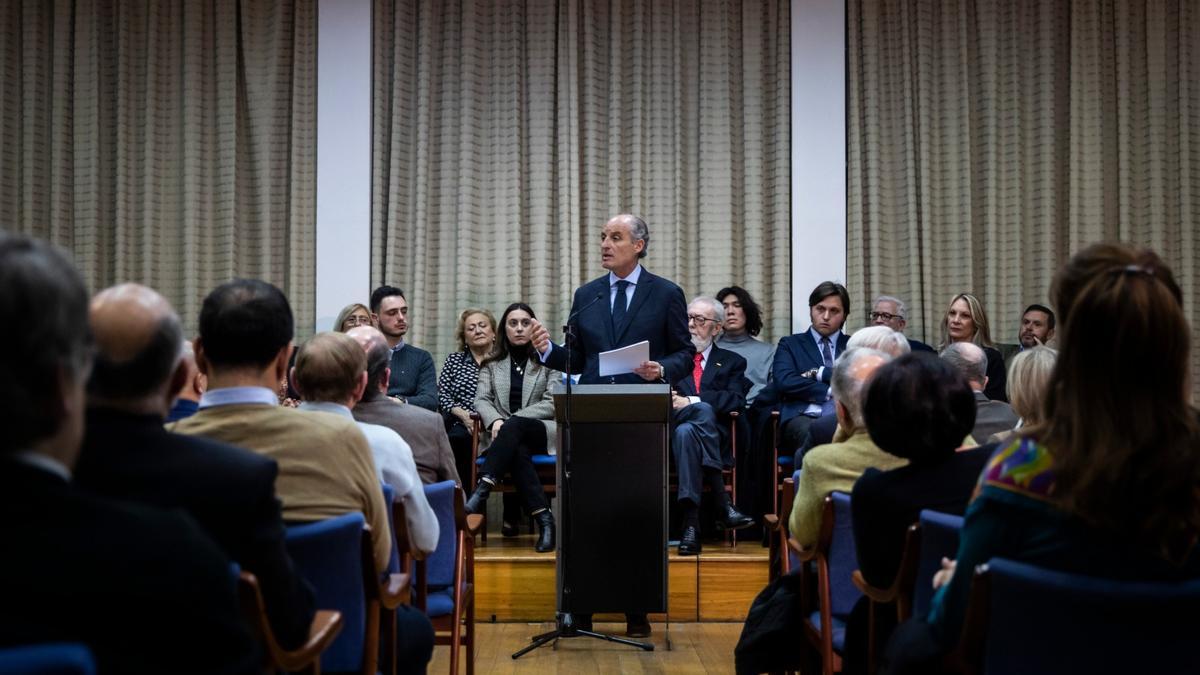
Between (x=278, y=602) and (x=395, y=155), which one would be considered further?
(x=395, y=155)

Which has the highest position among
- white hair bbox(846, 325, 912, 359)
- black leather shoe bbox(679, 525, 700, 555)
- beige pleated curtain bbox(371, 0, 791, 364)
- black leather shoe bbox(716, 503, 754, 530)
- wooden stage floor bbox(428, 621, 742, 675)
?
beige pleated curtain bbox(371, 0, 791, 364)

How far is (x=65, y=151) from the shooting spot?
719 cm

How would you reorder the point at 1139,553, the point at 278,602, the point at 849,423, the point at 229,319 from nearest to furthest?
the point at 1139,553 < the point at 278,602 < the point at 229,319 < the point at 849,423

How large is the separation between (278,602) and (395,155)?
216 inches

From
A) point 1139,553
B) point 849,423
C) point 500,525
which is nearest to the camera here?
point 1139,553

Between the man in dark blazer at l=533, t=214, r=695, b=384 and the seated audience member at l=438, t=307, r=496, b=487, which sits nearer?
the man in dark blazer at l=533, t=214, r=695, b=384

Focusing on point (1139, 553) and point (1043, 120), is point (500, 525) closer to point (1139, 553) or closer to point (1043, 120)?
point (1043, 120)

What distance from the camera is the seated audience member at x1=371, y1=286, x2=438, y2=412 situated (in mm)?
6480

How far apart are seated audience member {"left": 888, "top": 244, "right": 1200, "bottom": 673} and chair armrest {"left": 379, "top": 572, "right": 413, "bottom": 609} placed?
135 cm

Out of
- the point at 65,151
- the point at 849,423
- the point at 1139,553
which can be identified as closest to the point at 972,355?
the point at 849,423

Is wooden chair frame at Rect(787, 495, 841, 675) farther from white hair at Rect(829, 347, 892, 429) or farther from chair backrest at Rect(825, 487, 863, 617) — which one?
white hair at Rect(829, 347, 892, 429)

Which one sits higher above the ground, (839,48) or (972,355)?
(839,48)

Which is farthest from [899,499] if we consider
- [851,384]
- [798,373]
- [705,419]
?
[798,373]

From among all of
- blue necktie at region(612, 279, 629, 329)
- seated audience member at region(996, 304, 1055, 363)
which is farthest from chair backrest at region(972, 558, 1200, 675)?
seated audience member at region(996, 304, 1055, 363)
